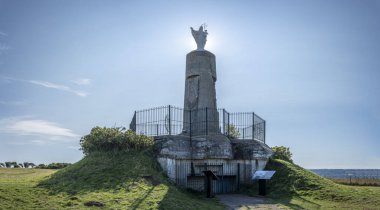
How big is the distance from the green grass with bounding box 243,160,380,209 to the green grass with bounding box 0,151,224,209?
12.9 ft

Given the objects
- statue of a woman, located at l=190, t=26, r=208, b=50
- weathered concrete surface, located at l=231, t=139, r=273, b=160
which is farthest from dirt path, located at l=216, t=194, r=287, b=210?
statue of a woman, located at l=190, t=26, r=208, b=50

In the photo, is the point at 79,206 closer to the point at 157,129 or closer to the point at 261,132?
the point at 157,129

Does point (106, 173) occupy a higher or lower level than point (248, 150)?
lower

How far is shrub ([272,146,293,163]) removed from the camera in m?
22.7

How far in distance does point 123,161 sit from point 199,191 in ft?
13.6

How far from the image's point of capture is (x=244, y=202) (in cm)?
1595

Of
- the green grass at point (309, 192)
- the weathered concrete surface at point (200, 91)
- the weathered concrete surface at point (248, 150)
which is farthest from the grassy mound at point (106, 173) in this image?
the green grass at point (309, 192)

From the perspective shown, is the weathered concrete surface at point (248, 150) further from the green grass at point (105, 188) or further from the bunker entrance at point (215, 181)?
the green grass at point (105, 188)

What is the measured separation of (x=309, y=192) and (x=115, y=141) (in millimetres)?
Answer: 10088

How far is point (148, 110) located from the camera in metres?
20.8

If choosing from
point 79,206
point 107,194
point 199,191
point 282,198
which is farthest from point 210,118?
point 79,206

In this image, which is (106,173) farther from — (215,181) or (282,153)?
(282,153)

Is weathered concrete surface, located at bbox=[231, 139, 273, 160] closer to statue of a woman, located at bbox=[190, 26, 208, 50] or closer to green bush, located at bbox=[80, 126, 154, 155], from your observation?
green bush, located at bbox=[80, 126, 154, 155]

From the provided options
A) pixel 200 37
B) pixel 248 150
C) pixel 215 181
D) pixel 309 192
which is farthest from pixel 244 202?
pixel 200 37
